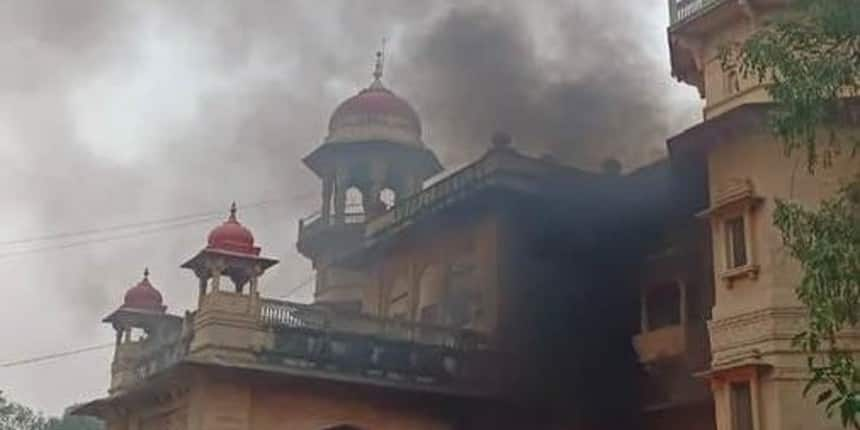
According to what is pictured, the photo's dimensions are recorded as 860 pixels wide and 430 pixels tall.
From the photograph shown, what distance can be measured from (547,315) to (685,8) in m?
6.83

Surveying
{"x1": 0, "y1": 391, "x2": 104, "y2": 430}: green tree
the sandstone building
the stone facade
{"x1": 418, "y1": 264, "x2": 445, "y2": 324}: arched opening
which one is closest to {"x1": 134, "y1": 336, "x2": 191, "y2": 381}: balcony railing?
the sandstone building

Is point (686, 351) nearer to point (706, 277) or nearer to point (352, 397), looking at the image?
point (706, 277)

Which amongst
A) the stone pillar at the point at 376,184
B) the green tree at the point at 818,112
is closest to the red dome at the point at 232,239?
the stone pillar at the point at 376,184

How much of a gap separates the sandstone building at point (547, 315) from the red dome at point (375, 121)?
3.72 meters

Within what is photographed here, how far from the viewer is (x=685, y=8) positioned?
67.7 ft

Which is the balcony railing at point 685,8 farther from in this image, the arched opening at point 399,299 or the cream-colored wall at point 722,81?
the arched opening at point 399,299

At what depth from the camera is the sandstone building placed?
17875 mm

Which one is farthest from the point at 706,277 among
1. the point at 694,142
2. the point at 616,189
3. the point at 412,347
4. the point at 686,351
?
the point at 412,347

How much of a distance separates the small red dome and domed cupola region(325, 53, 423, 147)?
7.19 metres

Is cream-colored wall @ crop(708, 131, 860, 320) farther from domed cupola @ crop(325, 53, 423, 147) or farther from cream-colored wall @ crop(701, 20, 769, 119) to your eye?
domed cupola @ crop(325, 53, 423, 147)

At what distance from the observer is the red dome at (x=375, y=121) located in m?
30.4

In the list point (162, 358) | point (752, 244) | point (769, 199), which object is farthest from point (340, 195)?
point (769, 199)

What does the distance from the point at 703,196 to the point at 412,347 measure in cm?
631

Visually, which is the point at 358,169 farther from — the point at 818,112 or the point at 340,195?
the point at 818,112
